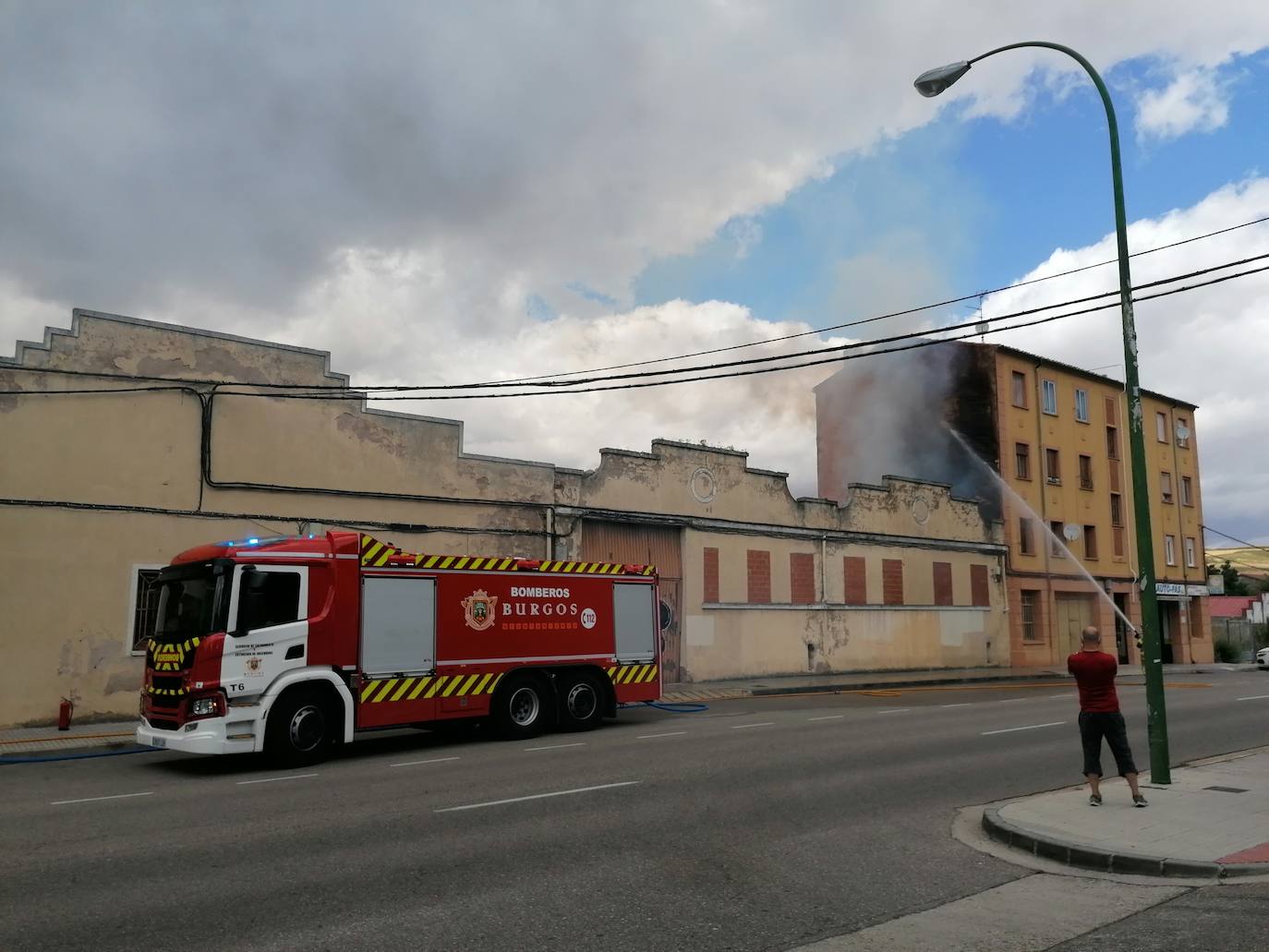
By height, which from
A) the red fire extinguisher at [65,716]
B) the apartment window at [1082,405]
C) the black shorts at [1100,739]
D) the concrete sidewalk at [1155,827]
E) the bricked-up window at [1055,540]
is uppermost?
the apartment window at [1082,405]

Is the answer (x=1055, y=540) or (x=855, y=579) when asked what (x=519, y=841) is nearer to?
(x=855, y=579)

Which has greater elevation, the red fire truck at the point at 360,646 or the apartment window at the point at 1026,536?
the apartment window at the point at 1026,536

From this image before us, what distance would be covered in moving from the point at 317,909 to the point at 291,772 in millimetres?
6649

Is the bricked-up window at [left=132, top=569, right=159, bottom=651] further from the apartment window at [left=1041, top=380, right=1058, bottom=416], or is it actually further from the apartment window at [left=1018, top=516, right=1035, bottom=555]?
the apartment window at [left=1041, top=380, right=1058, bottom=416]

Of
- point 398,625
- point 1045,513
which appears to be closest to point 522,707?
point 398,625

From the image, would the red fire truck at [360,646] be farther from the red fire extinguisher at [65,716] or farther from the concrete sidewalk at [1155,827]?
the concrete sidewalk at [1155,827]

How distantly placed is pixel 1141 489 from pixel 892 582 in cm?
2181

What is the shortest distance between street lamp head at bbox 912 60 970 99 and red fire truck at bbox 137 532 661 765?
9.13 m

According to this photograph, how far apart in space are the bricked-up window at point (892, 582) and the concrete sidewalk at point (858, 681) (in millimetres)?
2304

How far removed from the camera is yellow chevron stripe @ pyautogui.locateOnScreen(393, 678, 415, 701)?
46.7 feet

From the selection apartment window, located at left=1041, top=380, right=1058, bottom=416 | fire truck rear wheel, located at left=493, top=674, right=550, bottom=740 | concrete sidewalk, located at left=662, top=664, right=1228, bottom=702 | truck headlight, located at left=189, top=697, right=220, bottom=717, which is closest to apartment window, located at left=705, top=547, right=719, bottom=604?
concrete sidewalk, located at left=662, top=664, right=1228, bottom=702

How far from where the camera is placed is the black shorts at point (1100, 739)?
29.7 ft

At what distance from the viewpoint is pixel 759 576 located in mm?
28172

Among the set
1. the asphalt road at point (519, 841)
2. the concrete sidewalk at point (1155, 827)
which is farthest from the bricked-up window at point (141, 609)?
the concrete sidewalk at point (1155, 827)
